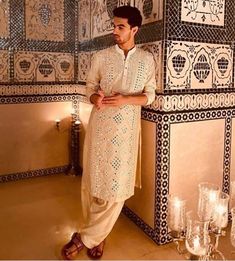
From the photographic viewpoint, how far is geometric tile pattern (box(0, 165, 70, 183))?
357 centimetres

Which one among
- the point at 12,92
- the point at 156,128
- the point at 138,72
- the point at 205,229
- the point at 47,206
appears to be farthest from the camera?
the point at 12,92

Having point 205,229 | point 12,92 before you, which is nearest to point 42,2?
point 12,92

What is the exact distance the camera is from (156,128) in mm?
2291

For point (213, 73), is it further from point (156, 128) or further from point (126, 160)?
point (126, 160)

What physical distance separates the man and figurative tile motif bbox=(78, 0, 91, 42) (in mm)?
1424

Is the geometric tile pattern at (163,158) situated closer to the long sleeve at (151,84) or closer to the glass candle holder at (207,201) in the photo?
the long sleeve at (151,84)

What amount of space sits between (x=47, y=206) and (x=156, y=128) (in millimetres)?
Answer: 1279

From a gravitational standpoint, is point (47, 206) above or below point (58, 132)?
below

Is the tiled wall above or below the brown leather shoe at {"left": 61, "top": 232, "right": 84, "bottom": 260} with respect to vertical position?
above

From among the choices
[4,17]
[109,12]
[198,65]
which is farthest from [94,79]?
[4,17]

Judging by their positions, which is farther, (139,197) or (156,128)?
(139,197)

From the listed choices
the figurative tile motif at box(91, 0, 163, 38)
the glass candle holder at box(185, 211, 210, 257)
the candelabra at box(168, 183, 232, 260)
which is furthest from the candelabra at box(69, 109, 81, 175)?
the glass candle holder at box(185, 211, 210, 257)

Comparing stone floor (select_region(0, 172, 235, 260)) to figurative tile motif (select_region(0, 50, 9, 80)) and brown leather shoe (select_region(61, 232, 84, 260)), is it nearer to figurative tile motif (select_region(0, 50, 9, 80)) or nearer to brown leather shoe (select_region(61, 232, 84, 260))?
brown leather shoe (select_region(61, 232, 84, 260))

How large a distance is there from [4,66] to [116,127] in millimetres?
1843
